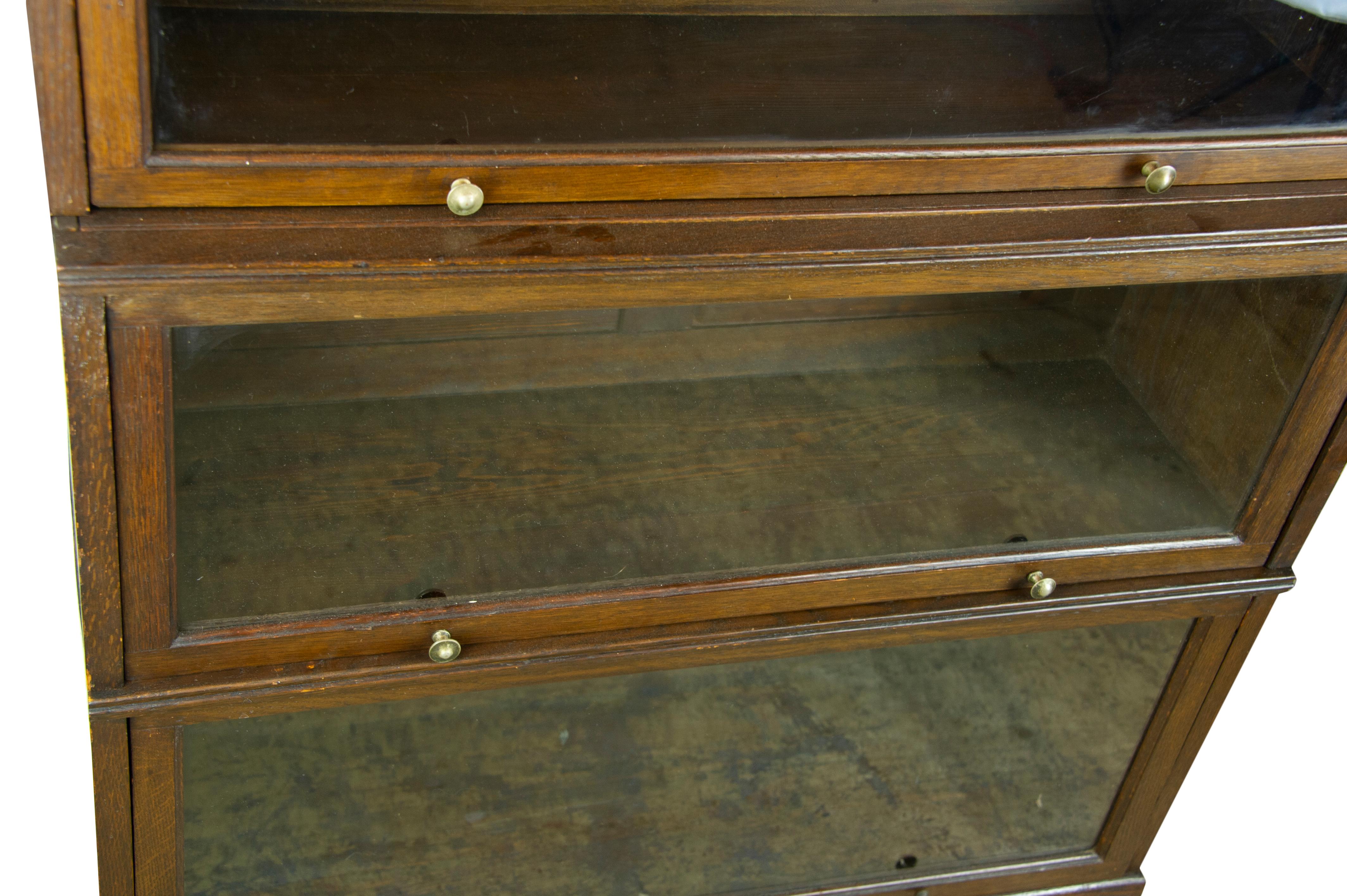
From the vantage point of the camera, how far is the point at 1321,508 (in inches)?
51.0

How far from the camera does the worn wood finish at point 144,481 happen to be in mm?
916

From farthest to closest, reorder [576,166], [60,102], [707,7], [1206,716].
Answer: [1206,716] < [707,7] < [576,166] < [60,102]

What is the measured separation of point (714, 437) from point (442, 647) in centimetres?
30

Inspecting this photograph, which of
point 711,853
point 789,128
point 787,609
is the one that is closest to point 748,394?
point 787,609

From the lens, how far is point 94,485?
0.95 m

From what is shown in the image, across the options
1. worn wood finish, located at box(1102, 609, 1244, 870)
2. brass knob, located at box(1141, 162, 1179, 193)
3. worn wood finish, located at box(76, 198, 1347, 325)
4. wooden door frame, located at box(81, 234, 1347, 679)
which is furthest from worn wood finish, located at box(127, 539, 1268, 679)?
brass knob, located at box(1141, 162, 1179, 193)

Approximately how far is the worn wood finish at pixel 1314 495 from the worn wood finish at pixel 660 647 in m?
0.02

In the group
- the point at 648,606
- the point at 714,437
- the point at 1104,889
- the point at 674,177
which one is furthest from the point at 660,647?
the point at 1104,889

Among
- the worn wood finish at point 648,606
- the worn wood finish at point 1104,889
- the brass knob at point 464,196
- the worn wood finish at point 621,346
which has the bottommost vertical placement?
the worn wood finish at point 1104,889

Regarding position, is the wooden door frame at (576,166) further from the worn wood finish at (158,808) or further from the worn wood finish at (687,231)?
the worn wood finish at (158,808)

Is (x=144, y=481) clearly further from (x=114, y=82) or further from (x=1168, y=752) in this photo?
(x=1168, y=752)

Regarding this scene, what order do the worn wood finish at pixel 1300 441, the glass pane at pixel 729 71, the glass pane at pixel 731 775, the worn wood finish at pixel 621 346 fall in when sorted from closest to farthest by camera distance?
the glass pane at pixel 729 71 → the worn wood finish at pixel 621 346 → the worn wood finish at pixel 1300 441 → the glass pane at pixel 731 775

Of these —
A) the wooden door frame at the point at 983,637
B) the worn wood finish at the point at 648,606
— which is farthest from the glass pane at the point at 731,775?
the worn wood finish at the point at 648,606

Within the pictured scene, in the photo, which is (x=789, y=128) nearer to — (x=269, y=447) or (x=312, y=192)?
(x=312, y=192)
